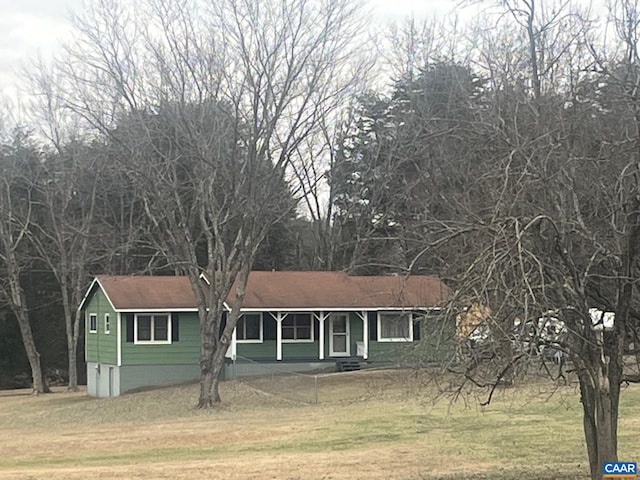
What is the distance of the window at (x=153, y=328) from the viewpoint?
37000mm

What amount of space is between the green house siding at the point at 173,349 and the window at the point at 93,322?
3.78 metres

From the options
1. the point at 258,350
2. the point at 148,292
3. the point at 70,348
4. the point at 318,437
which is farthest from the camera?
the point at 70,348

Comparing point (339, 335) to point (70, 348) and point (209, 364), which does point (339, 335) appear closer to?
point (209, 364)

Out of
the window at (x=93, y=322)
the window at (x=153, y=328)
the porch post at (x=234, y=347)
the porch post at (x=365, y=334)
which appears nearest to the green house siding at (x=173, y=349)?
the window at (x=153, y=328)

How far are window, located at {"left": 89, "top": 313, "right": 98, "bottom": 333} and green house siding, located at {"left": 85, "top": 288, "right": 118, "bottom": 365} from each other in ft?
0.37

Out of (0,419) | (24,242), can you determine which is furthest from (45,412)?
(24,242)

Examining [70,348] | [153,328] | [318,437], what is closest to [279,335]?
[153,328]

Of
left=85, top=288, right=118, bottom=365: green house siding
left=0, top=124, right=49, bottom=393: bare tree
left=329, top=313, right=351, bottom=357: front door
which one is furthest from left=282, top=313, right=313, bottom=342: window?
left=0, top=124, right=49, bottom=393: bare tree

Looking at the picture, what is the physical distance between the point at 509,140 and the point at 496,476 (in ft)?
20.5

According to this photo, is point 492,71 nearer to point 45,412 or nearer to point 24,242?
point 45,412

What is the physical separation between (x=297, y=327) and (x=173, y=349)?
5138 millimetres

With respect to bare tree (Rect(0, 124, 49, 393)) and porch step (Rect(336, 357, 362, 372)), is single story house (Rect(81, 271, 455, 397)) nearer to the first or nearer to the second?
porch step (Rect(336, 357, 362, 372))

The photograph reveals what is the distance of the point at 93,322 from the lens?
4072 cm

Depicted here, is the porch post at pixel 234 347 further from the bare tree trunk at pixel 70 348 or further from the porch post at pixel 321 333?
the bare tree trunk at pixel 70 348
